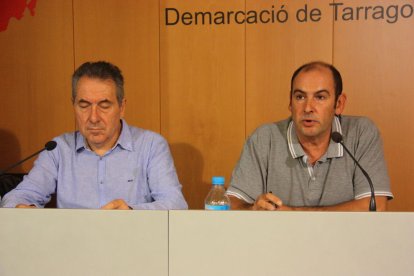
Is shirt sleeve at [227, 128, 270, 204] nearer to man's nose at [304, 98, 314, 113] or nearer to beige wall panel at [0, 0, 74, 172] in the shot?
man's nose at [304, 98, 314, 113]

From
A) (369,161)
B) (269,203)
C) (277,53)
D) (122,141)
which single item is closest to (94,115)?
(122,141)

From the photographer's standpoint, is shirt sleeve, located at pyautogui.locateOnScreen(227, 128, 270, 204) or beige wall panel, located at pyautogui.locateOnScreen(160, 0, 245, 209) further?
beige wall panel, located at pyautogui.locateOnScreen(160, 0, 245, 209)

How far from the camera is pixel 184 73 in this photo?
12.3 ft

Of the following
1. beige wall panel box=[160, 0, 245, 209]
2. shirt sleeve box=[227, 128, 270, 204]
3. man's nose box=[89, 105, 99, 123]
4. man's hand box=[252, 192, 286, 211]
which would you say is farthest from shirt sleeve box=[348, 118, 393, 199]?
beige wall panel box=[160, 0, 245, 209]

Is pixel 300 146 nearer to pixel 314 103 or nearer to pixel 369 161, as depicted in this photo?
pixel 314 103

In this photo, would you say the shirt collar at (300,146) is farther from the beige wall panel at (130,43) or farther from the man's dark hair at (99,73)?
the beige wall panel at (130,43)

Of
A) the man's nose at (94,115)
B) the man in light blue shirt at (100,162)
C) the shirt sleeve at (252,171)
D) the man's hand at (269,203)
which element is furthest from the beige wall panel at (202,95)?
the man's hand at (269,203)

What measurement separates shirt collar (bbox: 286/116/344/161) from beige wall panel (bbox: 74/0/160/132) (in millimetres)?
1611

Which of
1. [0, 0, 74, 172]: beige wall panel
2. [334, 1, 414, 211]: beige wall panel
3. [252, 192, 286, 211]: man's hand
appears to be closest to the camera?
[252, 192, 286, 211]: man's hand

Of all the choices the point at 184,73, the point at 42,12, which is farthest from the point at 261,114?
the point at 42,12

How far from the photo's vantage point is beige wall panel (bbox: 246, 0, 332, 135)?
359cm

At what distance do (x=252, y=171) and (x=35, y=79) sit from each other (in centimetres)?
227

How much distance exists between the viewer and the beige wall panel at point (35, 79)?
3893mm

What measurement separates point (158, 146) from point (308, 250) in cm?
120
